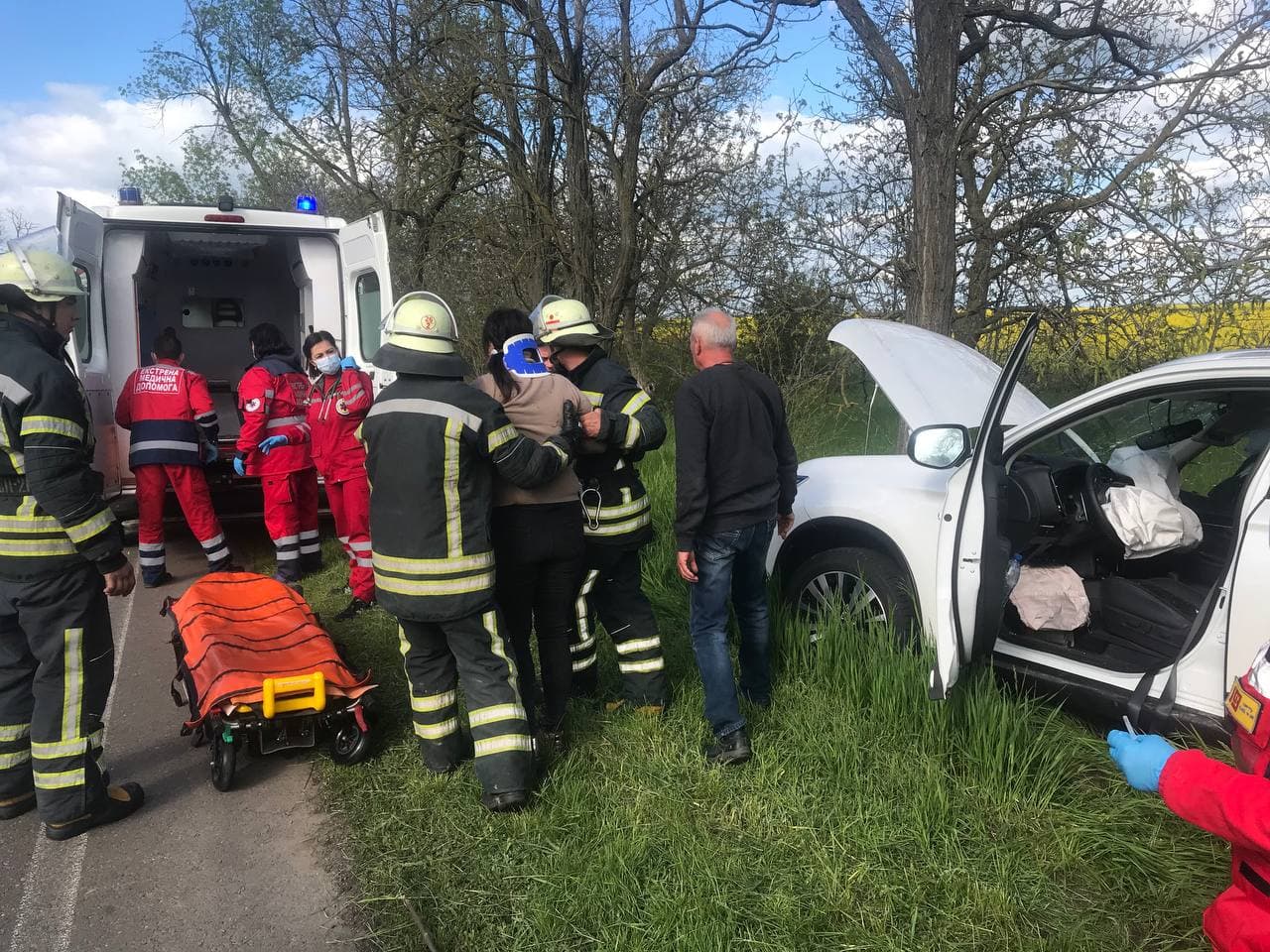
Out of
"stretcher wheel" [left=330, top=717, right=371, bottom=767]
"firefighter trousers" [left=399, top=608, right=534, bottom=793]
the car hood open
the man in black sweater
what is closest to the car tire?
the man in black sweater

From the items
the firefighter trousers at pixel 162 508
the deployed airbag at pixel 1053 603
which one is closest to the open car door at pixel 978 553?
the deployed airbag at pixel 1053 603

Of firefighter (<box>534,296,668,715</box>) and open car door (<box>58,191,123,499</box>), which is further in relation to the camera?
open car door (<box>58,191,123,499</box>)

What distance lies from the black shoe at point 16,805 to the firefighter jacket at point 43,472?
0.94m

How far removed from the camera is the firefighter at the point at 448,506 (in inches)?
123

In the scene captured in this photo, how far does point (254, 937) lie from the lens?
273 cm

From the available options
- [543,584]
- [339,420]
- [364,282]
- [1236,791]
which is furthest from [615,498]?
[364,282]

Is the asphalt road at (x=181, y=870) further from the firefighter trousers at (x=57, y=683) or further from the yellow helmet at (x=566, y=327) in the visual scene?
the yellow helmet at (x=566, y=327)

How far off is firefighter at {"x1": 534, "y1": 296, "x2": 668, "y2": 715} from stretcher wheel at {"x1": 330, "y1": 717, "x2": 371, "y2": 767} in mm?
1108

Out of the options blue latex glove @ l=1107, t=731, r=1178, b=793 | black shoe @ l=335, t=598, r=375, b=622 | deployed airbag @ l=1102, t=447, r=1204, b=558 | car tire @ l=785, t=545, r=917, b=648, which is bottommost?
black shoe @ l=335, t=598, r=375, b=622

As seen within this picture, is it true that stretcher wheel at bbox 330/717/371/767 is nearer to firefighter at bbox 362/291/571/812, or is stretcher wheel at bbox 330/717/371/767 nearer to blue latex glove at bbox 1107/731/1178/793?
firefighter at bbox 362/291/571/812

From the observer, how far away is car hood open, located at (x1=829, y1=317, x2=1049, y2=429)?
3.70 metres

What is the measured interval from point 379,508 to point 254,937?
1.43m

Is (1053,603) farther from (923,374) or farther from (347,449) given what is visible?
(347,449)

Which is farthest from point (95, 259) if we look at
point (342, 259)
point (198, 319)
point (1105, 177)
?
point (1105, 177)
